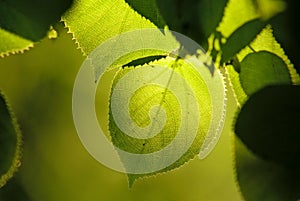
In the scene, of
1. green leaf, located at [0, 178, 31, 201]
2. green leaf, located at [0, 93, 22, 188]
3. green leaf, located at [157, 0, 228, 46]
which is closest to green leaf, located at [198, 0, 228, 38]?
green leaf, located at [157, 0, 228, 46]

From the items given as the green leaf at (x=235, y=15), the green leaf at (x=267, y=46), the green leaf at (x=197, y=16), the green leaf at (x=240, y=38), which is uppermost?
the green leaf at (x=197, y=16)

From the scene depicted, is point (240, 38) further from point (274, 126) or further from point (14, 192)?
point (14, 192)

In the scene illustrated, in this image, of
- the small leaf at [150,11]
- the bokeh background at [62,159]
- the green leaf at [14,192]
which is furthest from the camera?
the green leaf at [14,192]

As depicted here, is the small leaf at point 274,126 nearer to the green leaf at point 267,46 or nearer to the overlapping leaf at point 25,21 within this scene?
the green leaf at point 267,46

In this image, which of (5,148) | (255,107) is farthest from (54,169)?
(255,107)

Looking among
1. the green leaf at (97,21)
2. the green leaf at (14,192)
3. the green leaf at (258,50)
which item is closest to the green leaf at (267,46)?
the green leaf at (258,50)

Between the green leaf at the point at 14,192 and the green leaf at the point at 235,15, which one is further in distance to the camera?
the green leaf at the point at 14,192

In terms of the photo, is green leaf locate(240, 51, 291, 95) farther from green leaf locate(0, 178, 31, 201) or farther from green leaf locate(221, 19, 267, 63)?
green leaf locate(0, 178, 31, 201)

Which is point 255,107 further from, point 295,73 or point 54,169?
point 54,169
